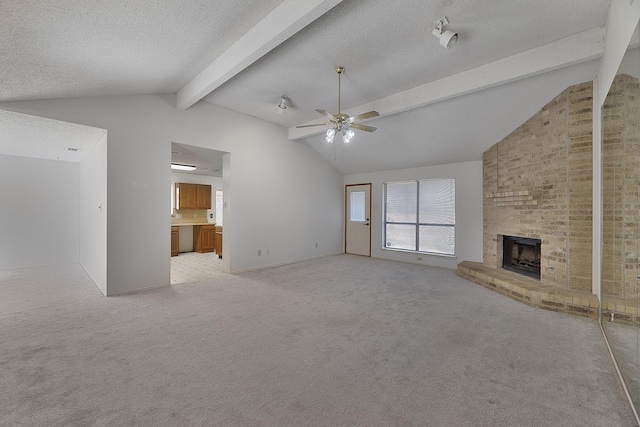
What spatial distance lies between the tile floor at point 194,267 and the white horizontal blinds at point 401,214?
4102 mm

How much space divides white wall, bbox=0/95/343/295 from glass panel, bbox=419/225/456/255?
7.56 feet

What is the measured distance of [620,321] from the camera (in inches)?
89.4

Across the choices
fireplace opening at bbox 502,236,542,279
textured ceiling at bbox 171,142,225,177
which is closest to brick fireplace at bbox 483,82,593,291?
fireplace opening at bbox 502,236,542,279

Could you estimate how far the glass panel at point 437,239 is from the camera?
596cm

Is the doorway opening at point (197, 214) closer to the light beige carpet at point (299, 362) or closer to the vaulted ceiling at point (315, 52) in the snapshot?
the vaulted ceiling at point (315, 52)

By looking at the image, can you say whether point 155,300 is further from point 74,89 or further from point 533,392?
point 533,392

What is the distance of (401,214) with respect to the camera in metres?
6.78

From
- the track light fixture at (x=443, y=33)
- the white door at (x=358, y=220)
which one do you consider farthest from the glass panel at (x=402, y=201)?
the track light fixture at (x=443, y=33)

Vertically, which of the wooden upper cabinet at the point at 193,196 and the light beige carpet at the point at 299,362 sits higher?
the wooden upper cabinet at the point at 193,196

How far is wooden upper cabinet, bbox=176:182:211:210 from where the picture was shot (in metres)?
7.77

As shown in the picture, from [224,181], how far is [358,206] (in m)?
3.69

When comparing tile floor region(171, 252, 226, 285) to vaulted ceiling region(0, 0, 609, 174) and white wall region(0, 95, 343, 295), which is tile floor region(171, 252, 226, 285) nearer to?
white wall region(0, 95, 343, 295)

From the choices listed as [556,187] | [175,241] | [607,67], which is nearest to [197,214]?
[175,241]

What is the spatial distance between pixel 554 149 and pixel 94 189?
23.2 feet
